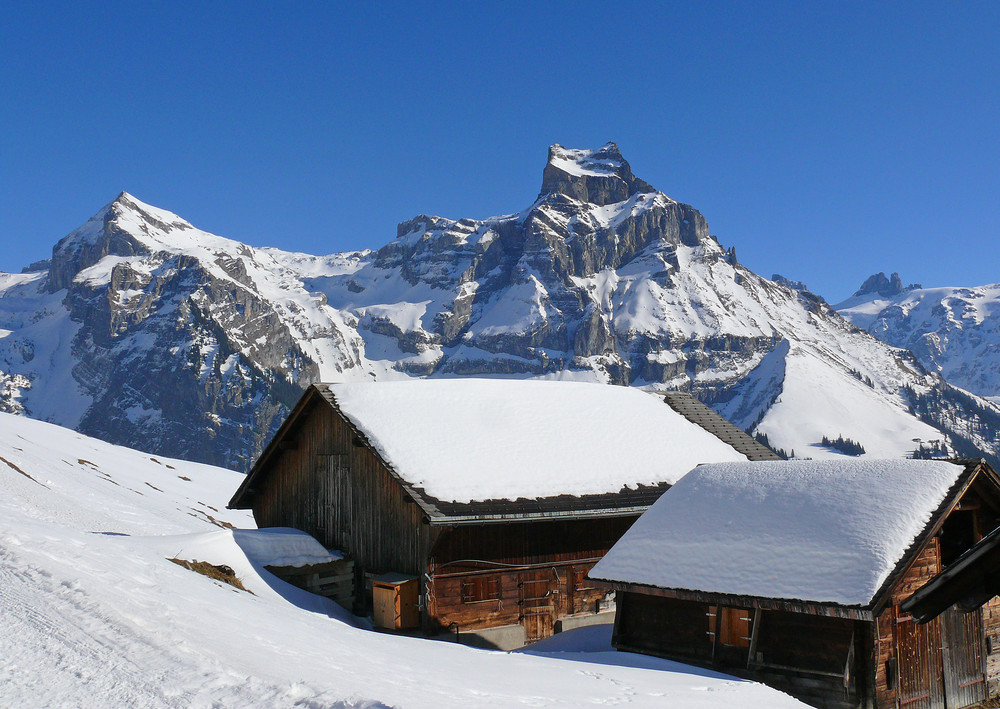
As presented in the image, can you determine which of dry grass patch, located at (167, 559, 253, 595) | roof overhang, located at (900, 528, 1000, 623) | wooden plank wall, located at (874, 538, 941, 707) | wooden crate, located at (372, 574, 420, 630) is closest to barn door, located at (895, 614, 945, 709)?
wooden plank wall, located at (874, 538, 941, 707)

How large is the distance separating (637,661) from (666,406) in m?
16.5

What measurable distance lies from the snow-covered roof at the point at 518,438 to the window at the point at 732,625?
6464mm

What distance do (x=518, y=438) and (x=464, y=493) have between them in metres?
4.28

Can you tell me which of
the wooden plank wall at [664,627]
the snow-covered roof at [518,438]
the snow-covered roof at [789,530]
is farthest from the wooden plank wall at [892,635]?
the snow-covered roof at [518,438]

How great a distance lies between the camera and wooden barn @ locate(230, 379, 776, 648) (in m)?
21.0

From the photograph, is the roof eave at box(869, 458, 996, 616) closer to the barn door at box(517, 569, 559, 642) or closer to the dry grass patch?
the barn door at box(517, 569, 559, 642)

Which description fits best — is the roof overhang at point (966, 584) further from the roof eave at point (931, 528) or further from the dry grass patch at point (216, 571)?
the dry grass patch at point (216, 571)

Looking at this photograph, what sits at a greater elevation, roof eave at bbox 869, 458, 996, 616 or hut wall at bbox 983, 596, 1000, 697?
roof eave at bbox 869, 458, 996, 616

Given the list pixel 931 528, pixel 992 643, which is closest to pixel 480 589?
pixel 931 528

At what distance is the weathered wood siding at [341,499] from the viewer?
21.6 meters

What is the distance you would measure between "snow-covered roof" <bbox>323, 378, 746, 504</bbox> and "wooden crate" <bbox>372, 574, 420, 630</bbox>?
259 cm

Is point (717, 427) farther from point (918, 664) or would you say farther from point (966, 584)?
point (966, 584)

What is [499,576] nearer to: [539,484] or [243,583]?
[539,484]

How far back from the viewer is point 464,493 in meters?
21.1
